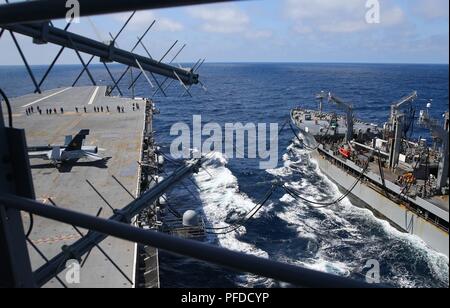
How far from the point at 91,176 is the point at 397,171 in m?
28.4

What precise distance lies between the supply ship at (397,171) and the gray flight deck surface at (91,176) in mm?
19511

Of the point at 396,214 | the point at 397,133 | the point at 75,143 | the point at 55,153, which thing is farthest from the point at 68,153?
the point at 397,133

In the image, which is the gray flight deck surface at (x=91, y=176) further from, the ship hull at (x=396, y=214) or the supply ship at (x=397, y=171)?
the ship hull at (x=396, y=214)

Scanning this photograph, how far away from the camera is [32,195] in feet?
11.4

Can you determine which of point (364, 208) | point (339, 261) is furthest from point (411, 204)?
point (339, 261)

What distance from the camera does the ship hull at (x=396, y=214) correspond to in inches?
1221

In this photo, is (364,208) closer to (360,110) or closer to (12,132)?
(12,132)

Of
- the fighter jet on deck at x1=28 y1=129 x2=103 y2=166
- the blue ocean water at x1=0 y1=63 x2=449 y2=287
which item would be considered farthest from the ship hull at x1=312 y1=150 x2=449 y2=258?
the fighter jet on deck at x1=28 y1=129 x2=103 y2=166

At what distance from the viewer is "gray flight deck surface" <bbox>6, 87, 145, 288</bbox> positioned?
1892cm

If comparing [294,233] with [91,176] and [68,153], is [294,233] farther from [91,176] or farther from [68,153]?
[68,153]

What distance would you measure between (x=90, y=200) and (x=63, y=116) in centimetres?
3983

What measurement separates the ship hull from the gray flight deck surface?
20608 millimetres

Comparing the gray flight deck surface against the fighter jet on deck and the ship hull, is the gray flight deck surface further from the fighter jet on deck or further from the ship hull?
the ship hull

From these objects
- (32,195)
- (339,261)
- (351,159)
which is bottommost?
(339,261)
